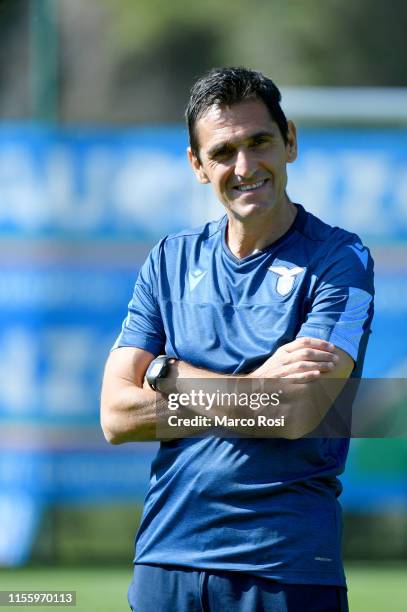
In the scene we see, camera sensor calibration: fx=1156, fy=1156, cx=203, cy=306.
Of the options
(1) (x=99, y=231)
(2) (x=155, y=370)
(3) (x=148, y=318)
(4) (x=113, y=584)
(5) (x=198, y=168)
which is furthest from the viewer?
(1) (x=99, y=231)

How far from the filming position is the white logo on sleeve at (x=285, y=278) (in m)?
2.77

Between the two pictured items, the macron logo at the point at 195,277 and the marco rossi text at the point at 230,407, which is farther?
the macron logo at the point at 195,277

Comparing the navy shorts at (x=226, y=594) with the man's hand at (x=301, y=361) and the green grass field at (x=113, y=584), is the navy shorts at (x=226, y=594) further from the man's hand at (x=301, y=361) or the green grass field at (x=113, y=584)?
the green grass field at (x=113, y=584)

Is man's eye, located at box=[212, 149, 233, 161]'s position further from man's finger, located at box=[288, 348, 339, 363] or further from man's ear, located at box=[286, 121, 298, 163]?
man's finger, located at box=[288, 348, 339, 363]

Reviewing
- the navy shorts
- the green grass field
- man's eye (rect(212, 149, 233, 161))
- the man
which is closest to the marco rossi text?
the man

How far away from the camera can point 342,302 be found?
2791mm

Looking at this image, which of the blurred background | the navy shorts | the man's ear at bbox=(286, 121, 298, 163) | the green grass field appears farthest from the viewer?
the blurred background

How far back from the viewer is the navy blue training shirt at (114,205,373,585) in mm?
2652

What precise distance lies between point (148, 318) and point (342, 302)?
20.1 inches

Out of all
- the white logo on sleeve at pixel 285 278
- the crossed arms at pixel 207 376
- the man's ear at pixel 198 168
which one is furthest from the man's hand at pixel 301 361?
the man's ear at pixel 198 168

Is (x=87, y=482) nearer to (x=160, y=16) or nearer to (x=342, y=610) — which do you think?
(x=160, y=16)

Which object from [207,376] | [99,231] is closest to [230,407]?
[207,376]

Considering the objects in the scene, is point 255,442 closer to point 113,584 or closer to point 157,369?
point 157,369

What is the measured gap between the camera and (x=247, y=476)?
2.67 m
